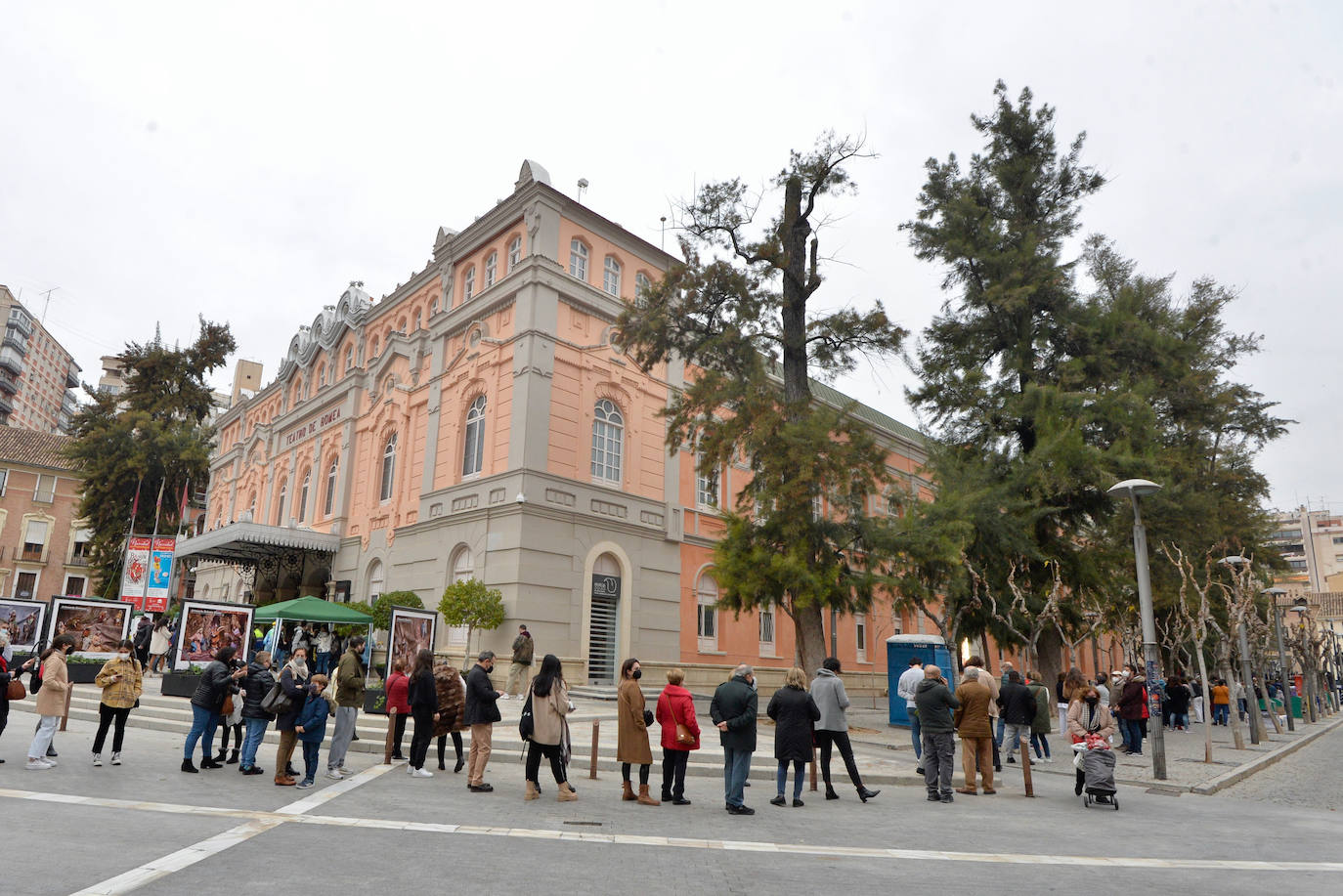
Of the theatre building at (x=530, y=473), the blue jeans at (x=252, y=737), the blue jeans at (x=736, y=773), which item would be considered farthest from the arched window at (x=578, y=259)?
the blue jeans at (x=736, y=773)

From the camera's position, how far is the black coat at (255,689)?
10070 mm

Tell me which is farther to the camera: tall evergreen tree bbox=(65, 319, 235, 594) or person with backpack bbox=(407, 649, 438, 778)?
tall evergreen tree bbox=(65, 319, 235, 594)

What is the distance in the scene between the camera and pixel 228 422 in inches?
1828

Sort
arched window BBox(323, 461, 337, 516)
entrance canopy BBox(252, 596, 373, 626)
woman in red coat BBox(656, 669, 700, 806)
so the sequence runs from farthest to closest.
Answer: arched window BBox(323, 461, 337, 516)
entrance canopy BBox(252, 596, 373, 626)
woman in red coat BBox(656, 669, 700, 806)

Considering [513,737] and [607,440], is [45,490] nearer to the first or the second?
[607,440]

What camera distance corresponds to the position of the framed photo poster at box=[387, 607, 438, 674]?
55.5ft

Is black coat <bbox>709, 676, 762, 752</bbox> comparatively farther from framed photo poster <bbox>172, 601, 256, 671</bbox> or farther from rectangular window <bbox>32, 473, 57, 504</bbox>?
rectangular window <bbox>32, 473, 57, 504</bbox>

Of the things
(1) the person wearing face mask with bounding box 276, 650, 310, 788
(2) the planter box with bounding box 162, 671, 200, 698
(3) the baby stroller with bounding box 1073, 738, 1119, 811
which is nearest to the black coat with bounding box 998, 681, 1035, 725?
(3) the baby stroller with bounding box 1073, 738, 1119, 811

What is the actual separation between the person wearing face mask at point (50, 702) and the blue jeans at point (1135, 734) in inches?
700

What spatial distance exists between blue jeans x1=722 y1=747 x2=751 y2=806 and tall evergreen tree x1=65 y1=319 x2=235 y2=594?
41.0 metres

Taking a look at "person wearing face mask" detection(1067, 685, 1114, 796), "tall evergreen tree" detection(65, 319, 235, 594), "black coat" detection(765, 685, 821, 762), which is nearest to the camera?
"black coat" detection(765, 685, 821, 762)

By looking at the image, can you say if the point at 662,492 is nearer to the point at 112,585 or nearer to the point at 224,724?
the point at 224,724

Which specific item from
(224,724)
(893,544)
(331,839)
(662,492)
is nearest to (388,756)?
(224,724)

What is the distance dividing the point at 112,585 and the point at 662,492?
1337 inches
